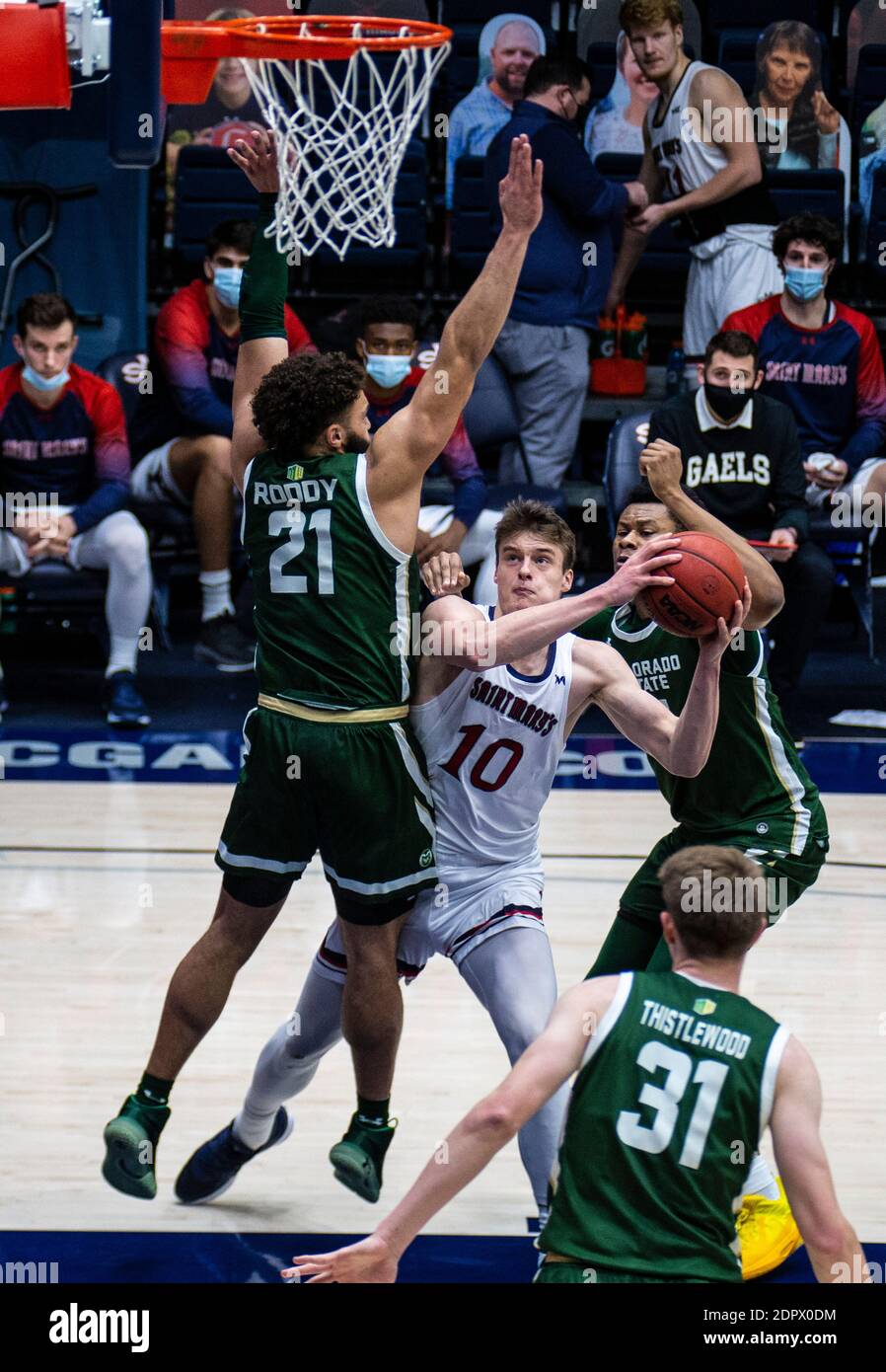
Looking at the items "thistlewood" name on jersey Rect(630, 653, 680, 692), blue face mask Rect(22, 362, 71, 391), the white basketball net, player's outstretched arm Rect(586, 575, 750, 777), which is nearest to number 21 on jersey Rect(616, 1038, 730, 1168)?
player's outstretched arm Rect(586, 575, 750, 777)

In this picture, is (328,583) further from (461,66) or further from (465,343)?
(461,66)

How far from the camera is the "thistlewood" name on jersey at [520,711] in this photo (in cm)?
413

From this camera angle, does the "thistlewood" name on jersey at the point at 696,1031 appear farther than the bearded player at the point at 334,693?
No

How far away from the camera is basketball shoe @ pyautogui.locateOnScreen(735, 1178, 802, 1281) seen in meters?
3.98

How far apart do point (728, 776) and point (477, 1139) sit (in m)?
1.82

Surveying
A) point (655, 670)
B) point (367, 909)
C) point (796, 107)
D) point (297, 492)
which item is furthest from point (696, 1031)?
point (796, 107)

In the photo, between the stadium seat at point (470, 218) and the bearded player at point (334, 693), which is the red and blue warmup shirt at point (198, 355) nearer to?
the stadium seat at point (470, 218)

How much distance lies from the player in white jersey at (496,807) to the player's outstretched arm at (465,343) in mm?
261

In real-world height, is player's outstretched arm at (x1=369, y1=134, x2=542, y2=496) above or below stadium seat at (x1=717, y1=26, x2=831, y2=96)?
below

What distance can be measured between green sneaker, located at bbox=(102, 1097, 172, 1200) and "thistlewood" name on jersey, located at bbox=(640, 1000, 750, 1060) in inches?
58.8

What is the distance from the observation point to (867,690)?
930cm

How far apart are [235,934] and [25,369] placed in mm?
5138

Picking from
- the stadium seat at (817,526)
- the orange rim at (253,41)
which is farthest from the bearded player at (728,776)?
the stadium seat at (817,526)

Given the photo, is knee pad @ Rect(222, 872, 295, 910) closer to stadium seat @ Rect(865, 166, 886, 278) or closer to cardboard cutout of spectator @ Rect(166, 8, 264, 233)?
cardboard cutout of spectator @ Rect(166, 8, 264, 233)
